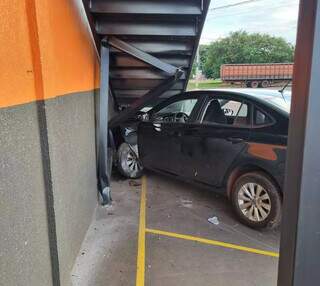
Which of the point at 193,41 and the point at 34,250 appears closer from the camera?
the point at 34,250

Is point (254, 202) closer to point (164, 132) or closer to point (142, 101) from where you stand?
point (164, 132)

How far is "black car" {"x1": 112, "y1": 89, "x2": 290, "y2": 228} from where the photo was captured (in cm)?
387

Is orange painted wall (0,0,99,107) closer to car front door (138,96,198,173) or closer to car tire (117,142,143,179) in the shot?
car front door (138,96,198,173)

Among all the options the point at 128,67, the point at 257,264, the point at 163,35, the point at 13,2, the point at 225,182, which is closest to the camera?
the point at 13,2

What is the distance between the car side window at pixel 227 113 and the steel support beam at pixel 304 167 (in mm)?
2806

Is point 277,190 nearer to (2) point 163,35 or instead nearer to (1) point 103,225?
(1) point 103,225

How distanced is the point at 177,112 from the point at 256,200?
2143 mm

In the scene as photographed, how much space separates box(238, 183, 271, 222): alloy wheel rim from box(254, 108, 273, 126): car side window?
0.75 metres

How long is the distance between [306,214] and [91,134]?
3455 millimetres

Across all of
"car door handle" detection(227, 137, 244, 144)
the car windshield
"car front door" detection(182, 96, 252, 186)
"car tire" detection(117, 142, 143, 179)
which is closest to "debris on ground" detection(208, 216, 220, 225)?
"car front door" detection(182, 96, 252, 186)

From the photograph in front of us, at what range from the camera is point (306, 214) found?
1.39 metres

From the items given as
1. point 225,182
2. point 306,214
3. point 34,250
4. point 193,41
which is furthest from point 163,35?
point 306,214

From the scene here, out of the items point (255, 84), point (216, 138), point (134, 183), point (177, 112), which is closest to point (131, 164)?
point (134, 183)

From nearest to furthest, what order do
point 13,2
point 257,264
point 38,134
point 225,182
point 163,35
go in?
point 13,2 < point 38,134 < point 257,264 < point 225,182 < point 163,35
